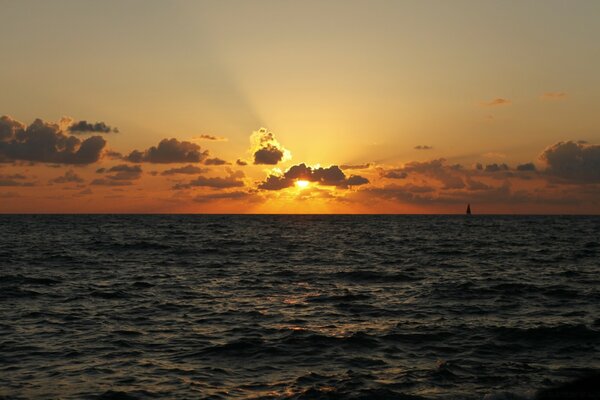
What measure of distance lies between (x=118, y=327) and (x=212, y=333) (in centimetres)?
407

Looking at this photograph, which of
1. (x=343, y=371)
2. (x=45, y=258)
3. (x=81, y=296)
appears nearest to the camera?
(x=343, y=371)

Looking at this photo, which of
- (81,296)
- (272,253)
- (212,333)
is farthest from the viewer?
(272,253)

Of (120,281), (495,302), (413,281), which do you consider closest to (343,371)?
(495,302)

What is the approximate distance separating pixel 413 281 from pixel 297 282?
7.74 metres

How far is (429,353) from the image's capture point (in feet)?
61.9

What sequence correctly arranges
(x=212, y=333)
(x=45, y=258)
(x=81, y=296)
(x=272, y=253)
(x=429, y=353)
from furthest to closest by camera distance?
(x=272, y=253)
(x=45, y=258)
(x=81, y=296)
(x=212, y=333)
(x=429, y=353)

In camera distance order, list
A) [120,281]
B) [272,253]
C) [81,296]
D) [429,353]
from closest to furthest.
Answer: [429,353]
[81,296]
[120,281]
[272,253]

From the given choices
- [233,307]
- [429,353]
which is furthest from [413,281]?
[429,353]

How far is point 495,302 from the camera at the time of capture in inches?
1126

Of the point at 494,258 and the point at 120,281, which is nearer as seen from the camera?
the point at 120,281

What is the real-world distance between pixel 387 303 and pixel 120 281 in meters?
18.1

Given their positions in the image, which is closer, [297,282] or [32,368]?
[32,368]

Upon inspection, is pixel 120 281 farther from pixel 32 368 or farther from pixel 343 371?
pixel 343 371

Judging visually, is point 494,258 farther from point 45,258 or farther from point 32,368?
point 32,368
